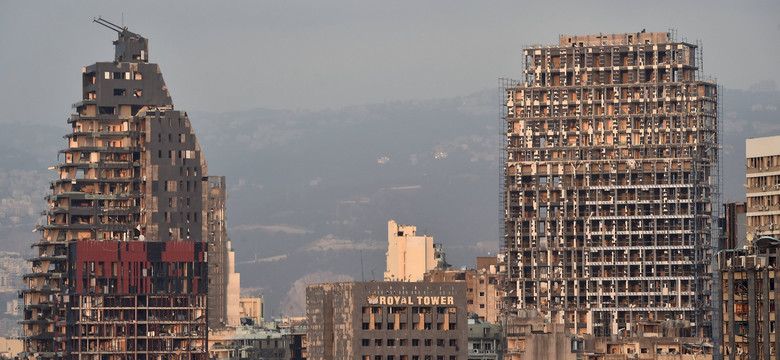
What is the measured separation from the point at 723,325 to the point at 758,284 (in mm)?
8241

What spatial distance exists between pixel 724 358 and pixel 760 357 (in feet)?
26.2

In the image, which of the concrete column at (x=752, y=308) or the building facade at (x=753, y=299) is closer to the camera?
the building facade at (x=753, y=299)

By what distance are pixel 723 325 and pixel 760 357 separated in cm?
856

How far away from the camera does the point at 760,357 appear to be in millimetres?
181250

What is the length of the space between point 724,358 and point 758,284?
31.2 ft

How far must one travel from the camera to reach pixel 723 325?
189 m

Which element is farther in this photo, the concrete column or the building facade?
the concrete column

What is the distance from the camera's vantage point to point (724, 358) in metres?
189

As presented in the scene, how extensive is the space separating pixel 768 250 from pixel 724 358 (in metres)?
11.4

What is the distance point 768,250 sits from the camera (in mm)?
182750

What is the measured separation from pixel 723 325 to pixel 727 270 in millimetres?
5805

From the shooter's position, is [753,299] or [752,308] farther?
[753,299]

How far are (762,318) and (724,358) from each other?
27.9 feet

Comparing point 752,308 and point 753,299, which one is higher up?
point 753,299
